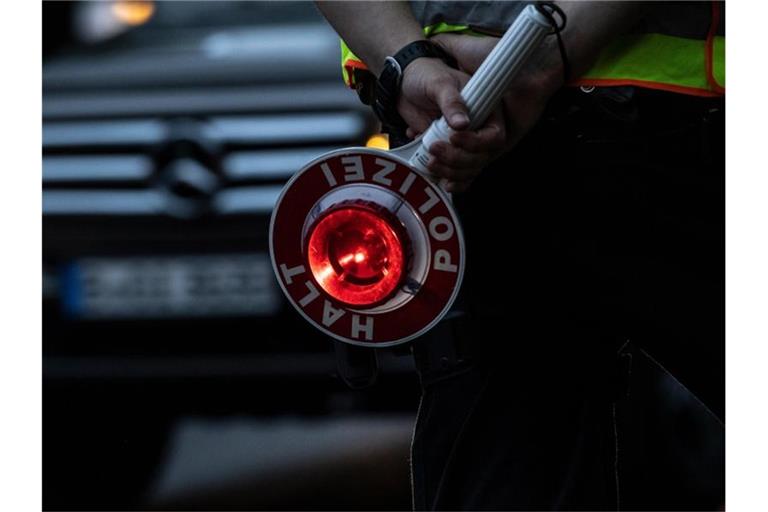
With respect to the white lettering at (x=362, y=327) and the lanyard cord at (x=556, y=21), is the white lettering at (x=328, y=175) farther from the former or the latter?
the lanyard cord at (x=556, y=21)

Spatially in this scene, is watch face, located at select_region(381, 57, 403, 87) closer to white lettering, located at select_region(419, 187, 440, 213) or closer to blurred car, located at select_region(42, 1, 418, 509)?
white lettering, located at select_region(419, 187, 440, 213)

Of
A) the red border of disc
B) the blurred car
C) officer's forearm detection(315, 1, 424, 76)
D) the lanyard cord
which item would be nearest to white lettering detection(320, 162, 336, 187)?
the red border of disc

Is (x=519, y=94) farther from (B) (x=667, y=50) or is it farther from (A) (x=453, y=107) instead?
(B) (x=667, y=50)

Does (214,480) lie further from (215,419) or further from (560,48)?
A: (560,48)

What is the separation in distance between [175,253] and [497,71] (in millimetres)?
2555

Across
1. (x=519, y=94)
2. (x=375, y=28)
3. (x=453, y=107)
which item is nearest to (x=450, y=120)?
(x=453, y=107)

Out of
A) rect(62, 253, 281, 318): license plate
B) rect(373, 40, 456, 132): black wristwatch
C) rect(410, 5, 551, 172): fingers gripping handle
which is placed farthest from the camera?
rect(62, 253, 281, 318): license plate

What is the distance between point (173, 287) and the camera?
4.09 metres

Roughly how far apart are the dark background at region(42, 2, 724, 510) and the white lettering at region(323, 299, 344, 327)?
7.36ft

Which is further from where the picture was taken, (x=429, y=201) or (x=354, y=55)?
(x=354, y=55)

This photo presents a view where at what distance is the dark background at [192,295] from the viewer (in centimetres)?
409

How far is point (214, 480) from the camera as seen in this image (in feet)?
13.7

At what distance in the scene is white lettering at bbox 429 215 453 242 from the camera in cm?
170

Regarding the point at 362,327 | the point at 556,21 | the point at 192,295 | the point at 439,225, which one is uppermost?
the point at 556,21
